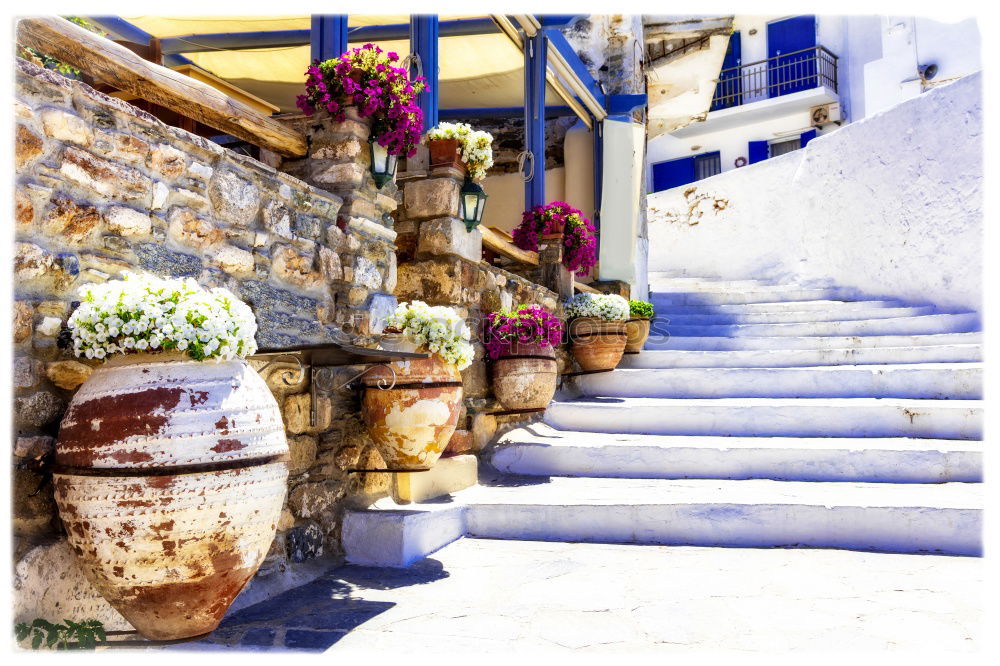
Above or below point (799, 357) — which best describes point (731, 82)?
above

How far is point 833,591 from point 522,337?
2.32m

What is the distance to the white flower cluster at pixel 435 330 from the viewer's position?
10.9 ft

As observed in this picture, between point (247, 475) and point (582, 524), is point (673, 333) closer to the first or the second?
point (582, 524)

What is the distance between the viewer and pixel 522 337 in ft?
14.6

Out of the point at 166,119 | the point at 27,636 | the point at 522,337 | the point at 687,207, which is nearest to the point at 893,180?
the point at 687,207

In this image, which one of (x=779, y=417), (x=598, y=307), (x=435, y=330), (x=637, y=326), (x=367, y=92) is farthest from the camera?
(x=637, y=326)

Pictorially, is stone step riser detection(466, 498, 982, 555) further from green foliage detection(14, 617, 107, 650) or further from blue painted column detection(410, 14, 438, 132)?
blue painted column detection(410, 14, 438, 132)

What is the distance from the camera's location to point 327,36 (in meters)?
3.40

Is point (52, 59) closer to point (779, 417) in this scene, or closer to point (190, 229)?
point (190, 229)

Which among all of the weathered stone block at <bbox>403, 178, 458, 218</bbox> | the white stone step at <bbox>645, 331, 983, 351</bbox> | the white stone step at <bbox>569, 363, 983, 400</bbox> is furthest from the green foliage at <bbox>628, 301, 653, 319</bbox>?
the weathered stone block at <bbox>403, 178, 458, 218</bbox>

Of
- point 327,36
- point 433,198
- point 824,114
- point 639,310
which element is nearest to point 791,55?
point 824,114

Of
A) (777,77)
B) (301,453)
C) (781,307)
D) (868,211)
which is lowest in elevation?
Answer: (301,453)

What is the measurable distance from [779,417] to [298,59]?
4.47 meters

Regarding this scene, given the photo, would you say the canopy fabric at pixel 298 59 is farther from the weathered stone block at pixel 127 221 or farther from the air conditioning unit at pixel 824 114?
the air conditioning unit at pixel 824 114
